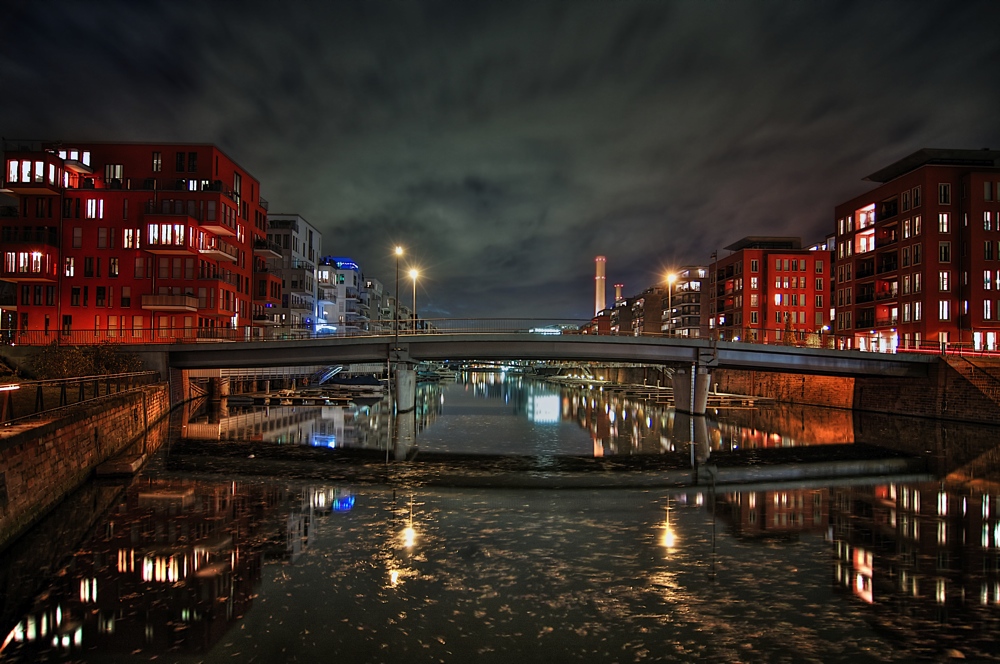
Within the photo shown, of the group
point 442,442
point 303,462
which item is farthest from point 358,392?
point 303,462

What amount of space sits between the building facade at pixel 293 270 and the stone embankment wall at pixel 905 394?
2543 inches

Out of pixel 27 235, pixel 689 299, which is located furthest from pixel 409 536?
pixel 689 299

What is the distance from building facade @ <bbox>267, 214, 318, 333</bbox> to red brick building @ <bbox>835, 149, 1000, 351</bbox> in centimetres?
7188

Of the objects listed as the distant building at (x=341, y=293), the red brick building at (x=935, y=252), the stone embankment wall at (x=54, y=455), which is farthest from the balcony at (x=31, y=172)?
the red brick building at (x=935, y=252)

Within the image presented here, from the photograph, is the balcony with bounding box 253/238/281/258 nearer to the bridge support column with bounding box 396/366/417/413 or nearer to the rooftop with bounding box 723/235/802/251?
the bridge support column with bounding box 396/366/417/413

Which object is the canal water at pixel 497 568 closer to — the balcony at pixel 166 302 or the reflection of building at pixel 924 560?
the reflection of building at pixel 924 560

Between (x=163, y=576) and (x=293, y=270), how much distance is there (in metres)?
85.1

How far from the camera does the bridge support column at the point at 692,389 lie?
176ft

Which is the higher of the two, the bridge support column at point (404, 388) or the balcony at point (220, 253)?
the balcony at point (220, 253)

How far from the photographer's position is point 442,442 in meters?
37.8

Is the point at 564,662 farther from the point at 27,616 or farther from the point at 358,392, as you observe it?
the point at 358,392

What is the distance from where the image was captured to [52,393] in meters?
33.1

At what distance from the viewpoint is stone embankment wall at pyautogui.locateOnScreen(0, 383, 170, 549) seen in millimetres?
15203

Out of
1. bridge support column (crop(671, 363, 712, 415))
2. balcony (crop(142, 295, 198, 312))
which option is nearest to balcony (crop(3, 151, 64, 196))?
balcony (crop(142, 295, 198, 312))
